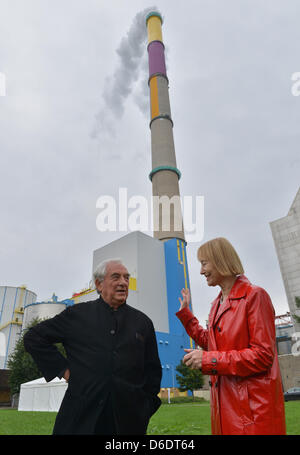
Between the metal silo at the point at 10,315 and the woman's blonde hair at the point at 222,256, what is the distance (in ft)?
143

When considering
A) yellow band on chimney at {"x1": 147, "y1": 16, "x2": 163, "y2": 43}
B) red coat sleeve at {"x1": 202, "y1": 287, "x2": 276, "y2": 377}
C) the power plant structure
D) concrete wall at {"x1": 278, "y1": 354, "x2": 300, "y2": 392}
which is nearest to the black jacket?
red coat sleeve at {"x1": 202, "y1": 287, "x2": 276, "y2": 377}

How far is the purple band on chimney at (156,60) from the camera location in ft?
141

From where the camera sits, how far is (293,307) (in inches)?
1431

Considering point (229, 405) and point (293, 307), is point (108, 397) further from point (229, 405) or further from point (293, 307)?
point (293, 307)

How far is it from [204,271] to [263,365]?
2.53 ft

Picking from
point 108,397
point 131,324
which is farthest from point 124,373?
point 131,324

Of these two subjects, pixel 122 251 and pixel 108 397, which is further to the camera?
pixel 122 251

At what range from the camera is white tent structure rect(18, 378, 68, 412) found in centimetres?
1827

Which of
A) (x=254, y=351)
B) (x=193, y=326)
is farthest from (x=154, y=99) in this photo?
(x=254, y=351)

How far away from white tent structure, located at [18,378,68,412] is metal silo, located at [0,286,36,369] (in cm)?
2219

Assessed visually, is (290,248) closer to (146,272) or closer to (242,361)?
(146,272)

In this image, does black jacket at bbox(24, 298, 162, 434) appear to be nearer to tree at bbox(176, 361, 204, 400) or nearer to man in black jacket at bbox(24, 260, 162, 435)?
man in black jacket at bbox(24, 260, 162, 435)

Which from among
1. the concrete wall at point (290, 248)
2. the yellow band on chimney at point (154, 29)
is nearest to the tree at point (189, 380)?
the concrete wall at point (290, 248)

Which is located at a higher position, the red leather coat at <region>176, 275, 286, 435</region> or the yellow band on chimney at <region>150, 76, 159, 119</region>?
the yellow band on chimney at <region>150, 76, 159, 119</region>
